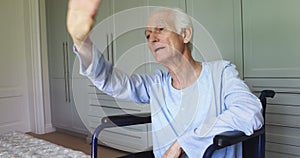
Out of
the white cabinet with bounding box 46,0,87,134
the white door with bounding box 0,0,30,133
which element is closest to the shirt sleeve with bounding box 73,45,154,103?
the white cabinet with bounding box 46,0,87,134

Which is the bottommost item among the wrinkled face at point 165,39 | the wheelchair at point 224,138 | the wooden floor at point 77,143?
the wooden floor at point 77,143

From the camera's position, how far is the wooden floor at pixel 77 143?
9.09 feet

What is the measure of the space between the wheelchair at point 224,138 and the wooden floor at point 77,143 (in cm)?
156

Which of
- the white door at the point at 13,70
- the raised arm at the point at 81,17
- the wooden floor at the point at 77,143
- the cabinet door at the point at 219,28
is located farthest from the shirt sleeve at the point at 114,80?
the white door at the point at 13,70

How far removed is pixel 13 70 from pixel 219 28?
2617 millimetres

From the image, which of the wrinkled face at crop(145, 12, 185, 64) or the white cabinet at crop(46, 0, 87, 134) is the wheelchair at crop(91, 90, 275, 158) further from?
the white cabinet at crop(46, 0, 87, 134)

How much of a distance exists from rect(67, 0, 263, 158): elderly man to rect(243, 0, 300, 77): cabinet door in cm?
64

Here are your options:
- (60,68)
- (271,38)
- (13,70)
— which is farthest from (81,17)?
(13,70)

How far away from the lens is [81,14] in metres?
0.69

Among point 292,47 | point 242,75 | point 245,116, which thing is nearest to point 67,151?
point 245,116

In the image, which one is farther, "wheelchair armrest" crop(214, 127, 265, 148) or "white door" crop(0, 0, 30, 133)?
"white door" crop(0, 0, 30, 133)

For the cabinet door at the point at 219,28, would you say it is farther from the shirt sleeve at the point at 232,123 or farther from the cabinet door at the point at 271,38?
the shirt sleeve at the point at 232,123

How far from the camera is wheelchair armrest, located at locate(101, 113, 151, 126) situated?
3.79ft

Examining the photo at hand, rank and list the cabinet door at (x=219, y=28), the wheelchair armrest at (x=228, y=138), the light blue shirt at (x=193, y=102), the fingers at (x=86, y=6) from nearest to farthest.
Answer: the fingers at (x=86, y=6) < the wheelchair armrest at (x=228, y=138) < the light blue shirt at (x=193, y=102) < the cabinet door at (x=219, y=28)
